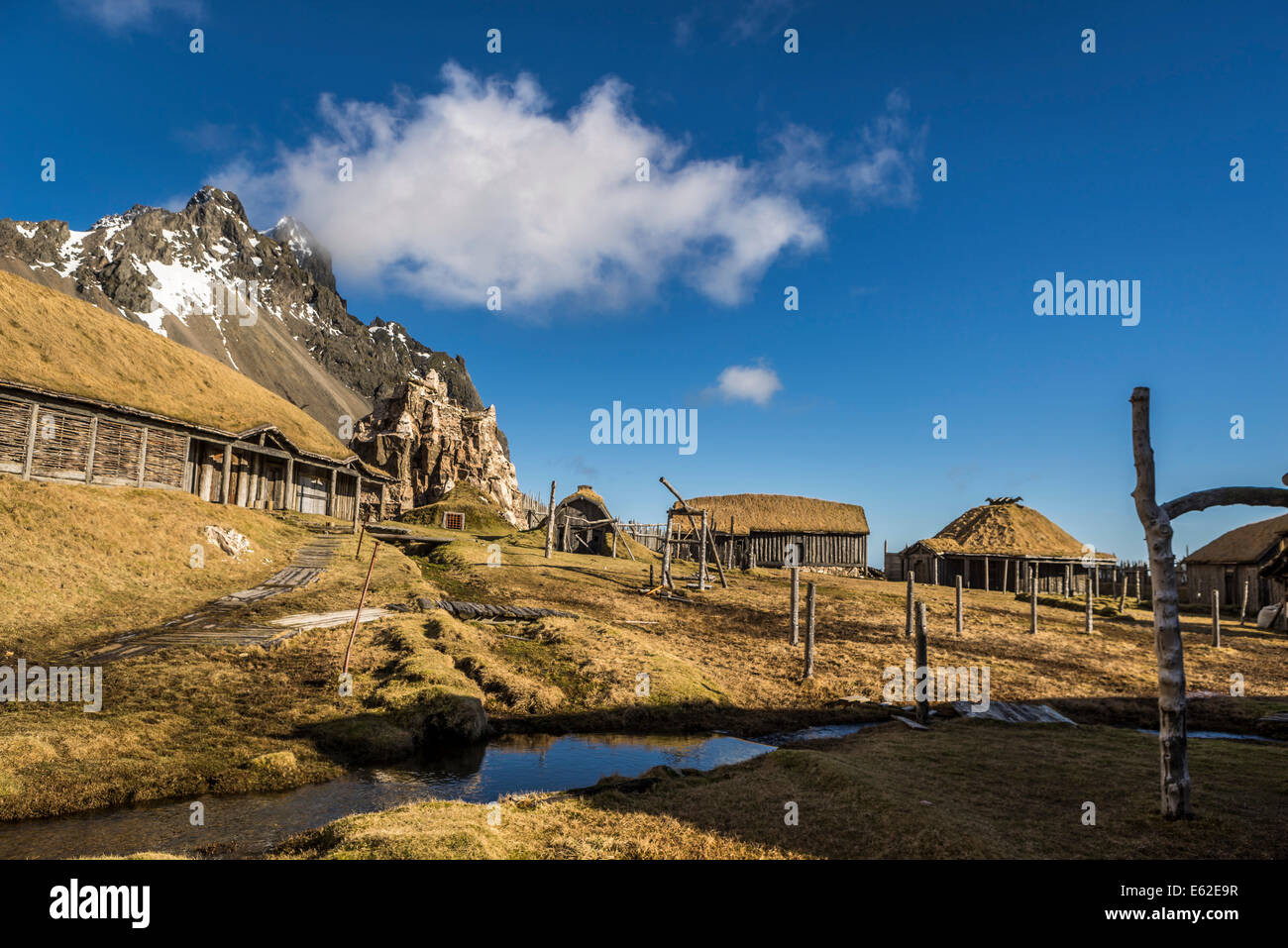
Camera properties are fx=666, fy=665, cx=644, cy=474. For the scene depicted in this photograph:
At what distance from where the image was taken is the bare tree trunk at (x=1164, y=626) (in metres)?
7.52

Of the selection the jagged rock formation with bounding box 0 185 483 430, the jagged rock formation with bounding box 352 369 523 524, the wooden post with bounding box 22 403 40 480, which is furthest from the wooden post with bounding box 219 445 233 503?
the jagged rock formation with bounding box 0 185 483 430

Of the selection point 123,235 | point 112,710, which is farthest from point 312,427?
point 123,235

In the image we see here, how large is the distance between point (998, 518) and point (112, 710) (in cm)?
5847

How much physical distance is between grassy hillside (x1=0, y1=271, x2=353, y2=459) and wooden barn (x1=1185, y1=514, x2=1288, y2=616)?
58.1 m

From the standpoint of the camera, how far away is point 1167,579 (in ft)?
26.7

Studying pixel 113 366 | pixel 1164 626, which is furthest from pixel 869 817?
pixel 113 366

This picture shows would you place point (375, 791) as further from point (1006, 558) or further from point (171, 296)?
point (171, 296)

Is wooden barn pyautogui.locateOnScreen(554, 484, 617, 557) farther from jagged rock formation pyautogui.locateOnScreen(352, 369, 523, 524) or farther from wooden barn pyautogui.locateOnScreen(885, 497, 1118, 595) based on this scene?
wooden barn pyautogui.locateOnScreen(885, 497, 1118, 595)

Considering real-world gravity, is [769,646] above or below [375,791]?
above

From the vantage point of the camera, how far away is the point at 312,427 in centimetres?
4694

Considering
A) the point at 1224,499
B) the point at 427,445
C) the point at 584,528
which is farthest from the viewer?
the point at 427,445

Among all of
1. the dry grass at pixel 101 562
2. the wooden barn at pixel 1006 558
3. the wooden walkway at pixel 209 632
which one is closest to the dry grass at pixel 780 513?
the wooden barn at pixel 1006 558

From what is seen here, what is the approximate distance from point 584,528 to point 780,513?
18658 mm
